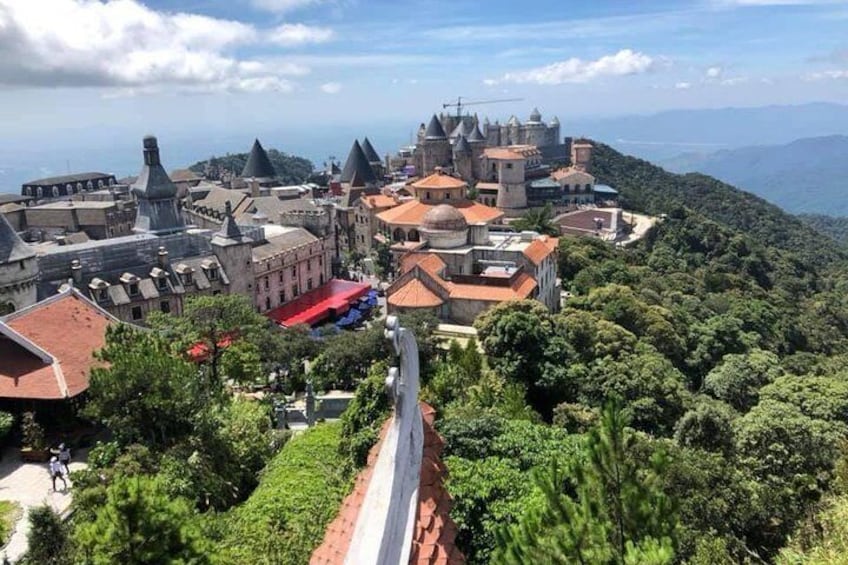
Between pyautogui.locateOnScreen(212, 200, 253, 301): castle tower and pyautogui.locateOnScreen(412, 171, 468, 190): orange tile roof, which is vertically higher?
pyautogui.locateOnScreen(412, 171, 468, 190): orange tile roof

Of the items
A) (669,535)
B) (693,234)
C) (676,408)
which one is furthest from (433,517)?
(693,234)

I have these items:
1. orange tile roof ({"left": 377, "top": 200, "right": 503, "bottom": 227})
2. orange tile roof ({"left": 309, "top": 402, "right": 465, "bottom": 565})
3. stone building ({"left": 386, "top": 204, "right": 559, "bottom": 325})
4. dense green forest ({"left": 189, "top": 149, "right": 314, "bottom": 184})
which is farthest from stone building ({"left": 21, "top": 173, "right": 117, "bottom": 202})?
orange tile roof ({"left": 309, "top": 402, "right": 465, "bottom": 565})

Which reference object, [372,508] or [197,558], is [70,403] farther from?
[372,508]

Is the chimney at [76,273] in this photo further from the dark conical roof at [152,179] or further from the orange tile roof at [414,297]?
the orange tile roof at [414,297]

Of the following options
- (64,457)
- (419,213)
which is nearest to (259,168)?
(419,213)

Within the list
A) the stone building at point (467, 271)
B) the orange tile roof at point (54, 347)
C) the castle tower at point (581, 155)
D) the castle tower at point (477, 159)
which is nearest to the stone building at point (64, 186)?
the castle tower at point (477, 159)

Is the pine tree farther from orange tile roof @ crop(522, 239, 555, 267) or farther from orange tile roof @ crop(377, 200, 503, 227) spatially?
orange tile roof @ crop(377, 200, 503, 227)
